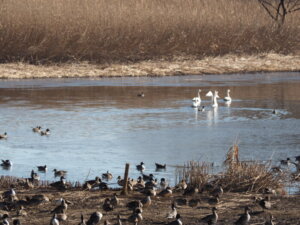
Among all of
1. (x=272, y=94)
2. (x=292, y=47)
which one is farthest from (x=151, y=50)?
(x=272, y=94)

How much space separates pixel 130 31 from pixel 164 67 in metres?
3.40

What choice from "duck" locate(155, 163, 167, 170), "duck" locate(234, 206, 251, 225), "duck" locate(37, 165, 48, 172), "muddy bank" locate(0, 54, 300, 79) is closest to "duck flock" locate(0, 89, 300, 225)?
"duck" locate(234, 206, 251, 225)

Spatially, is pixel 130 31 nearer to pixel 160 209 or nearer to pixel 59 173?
pixel 59 173

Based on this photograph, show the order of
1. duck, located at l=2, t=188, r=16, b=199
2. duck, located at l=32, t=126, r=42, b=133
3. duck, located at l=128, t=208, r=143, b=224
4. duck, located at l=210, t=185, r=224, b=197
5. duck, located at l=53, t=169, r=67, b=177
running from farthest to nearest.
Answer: duck, located at l=32, t=126, r=42, b=133, duck, located at l=53, t=169, r=67, b=177, duck, located at l=210, t=185, r=224, b=197, duck, located at l=2, t=188, r=16, b=199, duck, located at l=128, t=208, r=143, b=224

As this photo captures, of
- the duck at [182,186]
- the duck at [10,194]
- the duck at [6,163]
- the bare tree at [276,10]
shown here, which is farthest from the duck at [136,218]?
the bare tree at [276,10]

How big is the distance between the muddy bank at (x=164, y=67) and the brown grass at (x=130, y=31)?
807 mm

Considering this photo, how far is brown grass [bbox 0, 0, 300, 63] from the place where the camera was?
42.1 m

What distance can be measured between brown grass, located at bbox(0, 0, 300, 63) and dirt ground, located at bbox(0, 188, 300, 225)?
31.1 metres

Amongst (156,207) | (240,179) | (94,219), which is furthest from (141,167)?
(94,219)

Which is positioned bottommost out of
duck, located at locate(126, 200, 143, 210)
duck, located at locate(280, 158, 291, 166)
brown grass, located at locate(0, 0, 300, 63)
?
duck, located at locate(280, 158, 291, 166)

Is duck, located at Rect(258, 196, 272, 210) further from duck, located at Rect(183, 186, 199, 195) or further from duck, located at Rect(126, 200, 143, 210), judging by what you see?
duck, located at Rect(126, 200, 143, 210)

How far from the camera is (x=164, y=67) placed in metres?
42.3

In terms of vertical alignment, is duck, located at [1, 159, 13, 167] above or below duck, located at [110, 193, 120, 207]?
below

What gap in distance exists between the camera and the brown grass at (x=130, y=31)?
1656 inches
